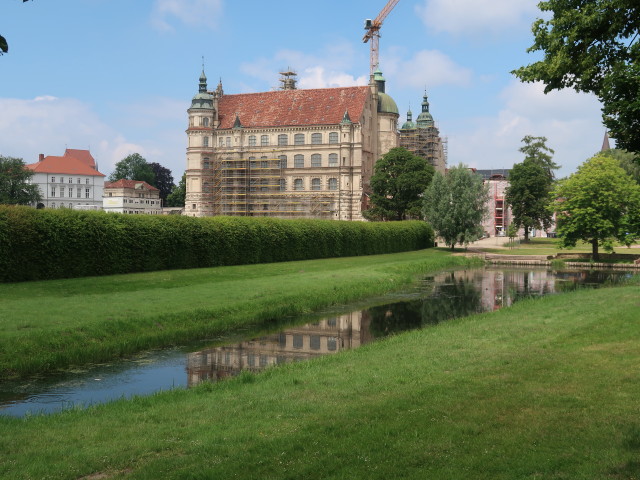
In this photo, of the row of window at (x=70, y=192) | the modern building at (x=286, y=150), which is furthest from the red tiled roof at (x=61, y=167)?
the modern building at (x=286, y=150)

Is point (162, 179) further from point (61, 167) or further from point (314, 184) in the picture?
point (314, 184)

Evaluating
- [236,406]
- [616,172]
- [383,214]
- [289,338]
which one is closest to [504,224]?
[383,214]

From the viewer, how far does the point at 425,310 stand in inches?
1000

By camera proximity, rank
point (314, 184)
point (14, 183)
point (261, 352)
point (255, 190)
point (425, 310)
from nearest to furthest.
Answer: point (261, 352)
point (425, 310)
point (14, 183)
point (314, 184)
point (255, 190)

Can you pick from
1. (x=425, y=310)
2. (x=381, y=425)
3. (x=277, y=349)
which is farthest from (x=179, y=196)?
(x=381, y=425)

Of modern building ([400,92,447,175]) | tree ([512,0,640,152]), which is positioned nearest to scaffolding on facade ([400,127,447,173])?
modern building ([400,92,447,175])

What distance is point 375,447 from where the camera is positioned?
7016mm

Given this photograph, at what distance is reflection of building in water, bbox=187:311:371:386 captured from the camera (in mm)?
14719

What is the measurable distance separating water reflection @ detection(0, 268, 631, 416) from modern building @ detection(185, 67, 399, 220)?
60724 millimetres

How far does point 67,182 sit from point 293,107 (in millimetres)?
47480

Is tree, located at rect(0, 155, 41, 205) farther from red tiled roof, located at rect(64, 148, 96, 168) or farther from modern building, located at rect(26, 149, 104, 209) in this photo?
red tiled roof, located at rect(64, 148, 96, 168)

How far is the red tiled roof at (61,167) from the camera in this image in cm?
11412

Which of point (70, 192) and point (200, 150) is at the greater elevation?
point (200, 150)

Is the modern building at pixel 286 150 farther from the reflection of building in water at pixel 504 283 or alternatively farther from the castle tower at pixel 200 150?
the reflection of building in water at pixel 504 283
